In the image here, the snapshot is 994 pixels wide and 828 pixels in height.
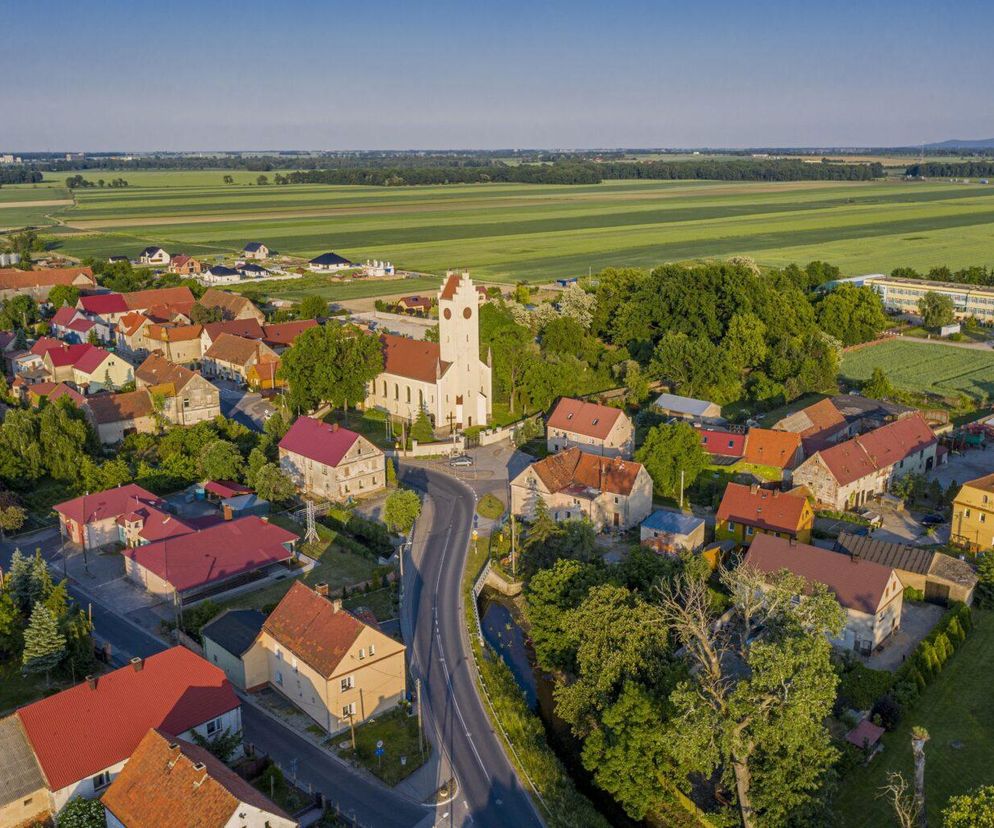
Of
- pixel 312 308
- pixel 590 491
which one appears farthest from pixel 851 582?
pixel 312 308

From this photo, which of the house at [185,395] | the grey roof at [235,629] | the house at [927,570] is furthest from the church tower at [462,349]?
the house at [927,570]

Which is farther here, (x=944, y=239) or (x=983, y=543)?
(x=944, y=239)

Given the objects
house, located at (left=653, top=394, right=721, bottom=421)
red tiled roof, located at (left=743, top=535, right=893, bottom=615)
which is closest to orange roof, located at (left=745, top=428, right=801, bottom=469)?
house, located at (left=653, top=394, right=721, bottom=421)

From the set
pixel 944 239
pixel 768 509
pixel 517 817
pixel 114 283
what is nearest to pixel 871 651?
pixel 768 509

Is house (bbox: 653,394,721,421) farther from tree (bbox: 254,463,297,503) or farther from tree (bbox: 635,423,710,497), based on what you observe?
tree (bbox: 254,463,297,503)

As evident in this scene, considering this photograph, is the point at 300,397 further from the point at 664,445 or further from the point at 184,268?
the point at 184,268

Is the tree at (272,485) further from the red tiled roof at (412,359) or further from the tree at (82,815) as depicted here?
the tree at (82,815)
